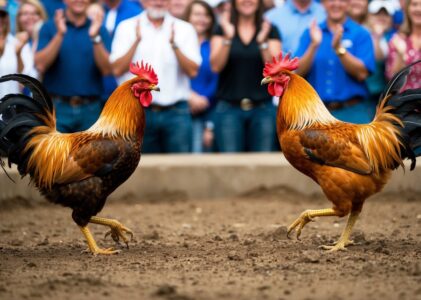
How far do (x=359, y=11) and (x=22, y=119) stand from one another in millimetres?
5961

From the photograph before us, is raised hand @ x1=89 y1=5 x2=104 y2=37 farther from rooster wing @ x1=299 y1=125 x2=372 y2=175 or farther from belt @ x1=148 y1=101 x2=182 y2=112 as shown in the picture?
rooster wing @ x1=299 y1=125 x2=372 y2=175

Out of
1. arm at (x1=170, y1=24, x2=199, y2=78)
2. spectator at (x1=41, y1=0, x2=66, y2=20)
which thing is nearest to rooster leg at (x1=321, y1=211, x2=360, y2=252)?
arm at (x1=170, y1=24, x2=199, y2=78)

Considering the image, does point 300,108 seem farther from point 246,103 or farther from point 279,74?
point 246,103

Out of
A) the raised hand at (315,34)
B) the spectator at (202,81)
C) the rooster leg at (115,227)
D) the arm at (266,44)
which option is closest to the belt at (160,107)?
the spectator at (202,81)

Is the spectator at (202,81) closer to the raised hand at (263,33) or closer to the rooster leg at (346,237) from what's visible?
the raised hand at (263,33)

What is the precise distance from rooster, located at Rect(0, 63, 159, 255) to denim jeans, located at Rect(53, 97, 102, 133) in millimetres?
2779

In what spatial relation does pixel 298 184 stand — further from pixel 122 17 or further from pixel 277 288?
pixel 277 288

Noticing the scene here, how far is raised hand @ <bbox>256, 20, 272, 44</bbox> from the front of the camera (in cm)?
1125

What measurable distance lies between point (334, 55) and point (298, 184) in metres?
1.61

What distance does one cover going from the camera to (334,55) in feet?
36.1

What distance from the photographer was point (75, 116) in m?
10.8

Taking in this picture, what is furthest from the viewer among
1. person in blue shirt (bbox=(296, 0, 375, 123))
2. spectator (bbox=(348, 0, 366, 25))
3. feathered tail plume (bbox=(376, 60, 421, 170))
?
spectator (bbox=(348, 0, 366, 25))

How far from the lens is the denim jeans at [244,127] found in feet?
37.3

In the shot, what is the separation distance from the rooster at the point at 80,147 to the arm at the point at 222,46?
3.50 meters
